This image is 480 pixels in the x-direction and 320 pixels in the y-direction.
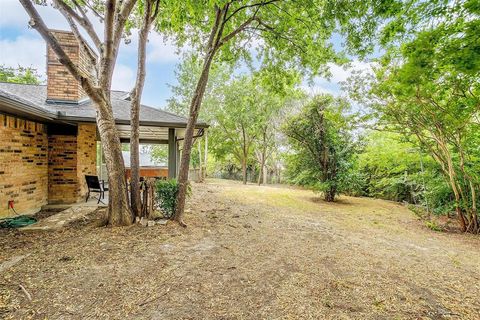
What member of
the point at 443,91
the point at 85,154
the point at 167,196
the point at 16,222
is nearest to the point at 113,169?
the point at 167,196

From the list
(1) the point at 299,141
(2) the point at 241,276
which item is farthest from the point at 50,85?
(1) the point at 299,141

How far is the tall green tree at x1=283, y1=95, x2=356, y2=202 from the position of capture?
31.2 ft

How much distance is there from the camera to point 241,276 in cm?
293

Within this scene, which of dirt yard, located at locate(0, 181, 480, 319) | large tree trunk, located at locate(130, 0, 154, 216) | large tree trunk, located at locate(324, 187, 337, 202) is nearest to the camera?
dirt yard, located at locate(0, 181, 480, 319)

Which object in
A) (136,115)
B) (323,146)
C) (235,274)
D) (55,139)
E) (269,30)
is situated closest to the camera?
(235,274)

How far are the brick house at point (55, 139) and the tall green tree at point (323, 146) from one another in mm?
4972

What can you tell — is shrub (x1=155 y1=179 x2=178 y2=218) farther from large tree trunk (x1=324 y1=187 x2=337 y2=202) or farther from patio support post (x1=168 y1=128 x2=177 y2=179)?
→ large tree trunk (x1=324 y1=187 x2=337 y2=202)

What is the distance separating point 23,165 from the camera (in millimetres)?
5539

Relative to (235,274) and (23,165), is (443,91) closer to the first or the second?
(235,274)

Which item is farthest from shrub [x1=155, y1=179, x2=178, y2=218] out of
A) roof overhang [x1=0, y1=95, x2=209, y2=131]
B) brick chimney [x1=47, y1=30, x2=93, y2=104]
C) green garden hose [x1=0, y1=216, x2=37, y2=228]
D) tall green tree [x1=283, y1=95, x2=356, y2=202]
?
tall green tree [x1=283, y1=95, x2=356, y2=202]

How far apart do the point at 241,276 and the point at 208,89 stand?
1835 cm

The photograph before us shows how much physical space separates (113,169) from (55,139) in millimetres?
3576

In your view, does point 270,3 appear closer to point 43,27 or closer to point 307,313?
→ point 43,27

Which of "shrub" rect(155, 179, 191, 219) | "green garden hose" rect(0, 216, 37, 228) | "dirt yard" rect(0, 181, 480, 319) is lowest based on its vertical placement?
"dirt yard" rect(0, 181, 480, 319)
